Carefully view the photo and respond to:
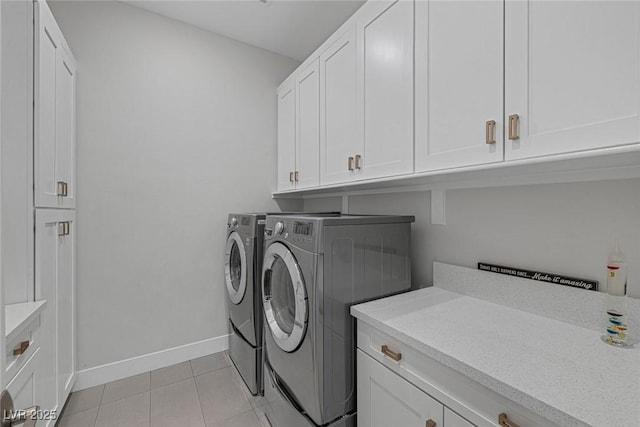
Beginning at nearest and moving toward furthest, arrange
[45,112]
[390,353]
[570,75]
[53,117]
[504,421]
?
[504,421] < [570,75] < [390,353] < [45,112] < [53,117]

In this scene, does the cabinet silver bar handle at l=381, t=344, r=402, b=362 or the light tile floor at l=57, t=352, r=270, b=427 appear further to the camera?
the light tile floor at l=57, t=352, r=270, b=427

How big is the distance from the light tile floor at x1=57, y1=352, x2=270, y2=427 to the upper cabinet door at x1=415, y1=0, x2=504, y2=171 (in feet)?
5.88

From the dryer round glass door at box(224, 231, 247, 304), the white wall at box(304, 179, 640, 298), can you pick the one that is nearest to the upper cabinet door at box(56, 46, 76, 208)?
the dryer round glass door at box(224, 231, 247, 304)

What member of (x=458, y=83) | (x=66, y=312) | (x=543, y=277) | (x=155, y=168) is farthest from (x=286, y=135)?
(x=543, y=277)

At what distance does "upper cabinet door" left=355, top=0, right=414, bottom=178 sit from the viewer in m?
1.41

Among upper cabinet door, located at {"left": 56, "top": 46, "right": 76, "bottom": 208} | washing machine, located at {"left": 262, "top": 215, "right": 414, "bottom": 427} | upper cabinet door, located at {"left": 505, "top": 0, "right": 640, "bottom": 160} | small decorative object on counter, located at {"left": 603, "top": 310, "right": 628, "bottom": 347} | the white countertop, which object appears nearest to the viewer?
the white countertop

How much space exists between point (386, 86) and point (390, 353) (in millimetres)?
1282

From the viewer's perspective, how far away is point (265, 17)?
→ 2311 mm

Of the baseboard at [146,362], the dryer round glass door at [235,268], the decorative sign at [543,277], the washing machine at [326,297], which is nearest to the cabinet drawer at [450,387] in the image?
the washing machine at [326,297]

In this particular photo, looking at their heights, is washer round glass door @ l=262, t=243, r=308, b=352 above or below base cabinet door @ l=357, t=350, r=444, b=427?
above

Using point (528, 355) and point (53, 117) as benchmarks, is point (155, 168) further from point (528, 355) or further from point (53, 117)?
point (528, 355)

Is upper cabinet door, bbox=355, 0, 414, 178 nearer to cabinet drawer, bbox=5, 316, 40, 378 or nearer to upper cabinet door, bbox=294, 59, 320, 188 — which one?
upper cabinet door, bbox=294, 59, 320, 188

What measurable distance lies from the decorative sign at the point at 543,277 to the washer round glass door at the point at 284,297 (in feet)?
3.07

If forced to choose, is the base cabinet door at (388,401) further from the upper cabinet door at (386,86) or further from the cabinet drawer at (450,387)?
the upper cabinet door at (386,86)
